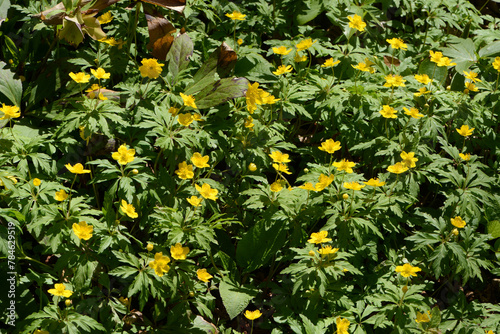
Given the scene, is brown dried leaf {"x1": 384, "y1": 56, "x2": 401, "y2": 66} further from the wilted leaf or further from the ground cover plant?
the wilted leaf

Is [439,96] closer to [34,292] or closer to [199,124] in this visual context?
[199,124]

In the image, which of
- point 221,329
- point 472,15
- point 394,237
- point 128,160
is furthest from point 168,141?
point 472,15

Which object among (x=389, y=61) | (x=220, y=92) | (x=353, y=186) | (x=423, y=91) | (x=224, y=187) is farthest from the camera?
(x=389, y=61)

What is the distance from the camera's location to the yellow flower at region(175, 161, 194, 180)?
2.76m

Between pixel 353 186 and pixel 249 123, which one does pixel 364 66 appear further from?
pixel 353 186

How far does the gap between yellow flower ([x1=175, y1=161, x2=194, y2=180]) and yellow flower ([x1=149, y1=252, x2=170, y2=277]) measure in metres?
0.50

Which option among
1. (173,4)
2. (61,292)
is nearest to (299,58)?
(173,4)

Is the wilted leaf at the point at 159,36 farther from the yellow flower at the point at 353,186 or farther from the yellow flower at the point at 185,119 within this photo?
the yellow flower at the point at 353,186

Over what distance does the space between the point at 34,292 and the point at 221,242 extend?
104 centimetres

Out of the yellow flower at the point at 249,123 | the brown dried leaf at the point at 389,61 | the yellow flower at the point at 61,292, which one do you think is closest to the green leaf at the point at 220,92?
the yellow flower at the point at 249,123

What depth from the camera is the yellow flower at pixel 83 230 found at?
237cm

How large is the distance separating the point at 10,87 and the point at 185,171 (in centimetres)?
127

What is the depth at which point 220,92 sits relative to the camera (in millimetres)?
3172

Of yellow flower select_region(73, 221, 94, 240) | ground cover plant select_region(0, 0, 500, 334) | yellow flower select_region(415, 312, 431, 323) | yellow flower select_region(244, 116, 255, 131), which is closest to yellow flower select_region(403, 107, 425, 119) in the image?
ground cover plant select_region(0, 0, 500, 334)
